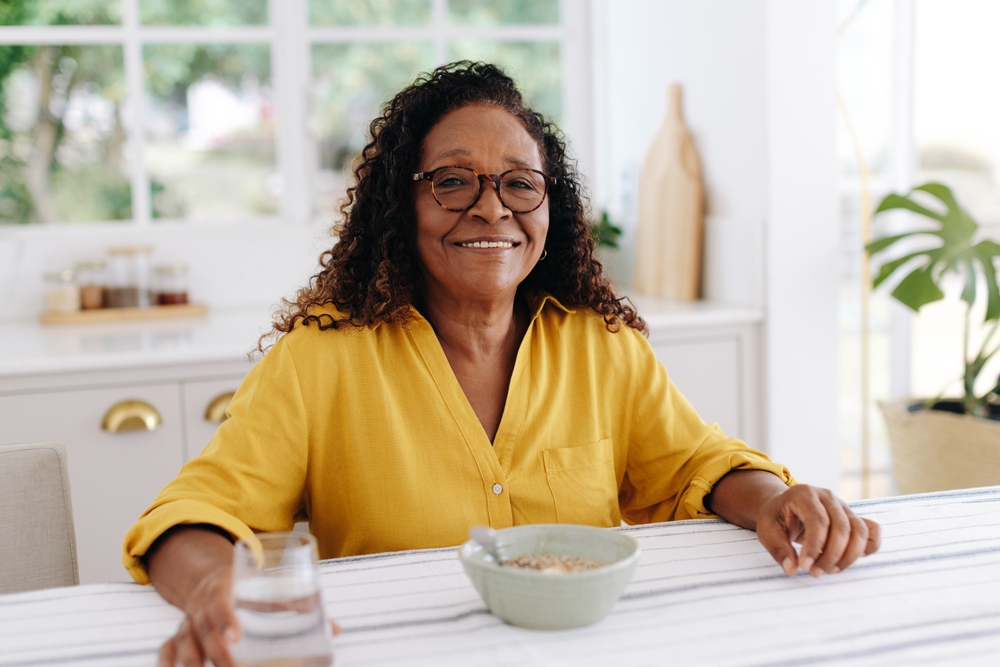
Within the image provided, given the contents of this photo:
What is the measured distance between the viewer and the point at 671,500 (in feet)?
4.63

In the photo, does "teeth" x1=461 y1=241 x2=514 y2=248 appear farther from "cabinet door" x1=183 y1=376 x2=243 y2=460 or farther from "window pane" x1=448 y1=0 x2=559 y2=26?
"window pane" x1=448 y1=0 x2=559 y2=26

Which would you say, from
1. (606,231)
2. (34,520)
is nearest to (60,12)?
(606,231)

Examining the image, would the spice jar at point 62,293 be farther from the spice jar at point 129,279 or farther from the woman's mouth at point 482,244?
the woman's mouth at point 482,244

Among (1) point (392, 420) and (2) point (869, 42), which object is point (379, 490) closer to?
(1) point (392, 420)

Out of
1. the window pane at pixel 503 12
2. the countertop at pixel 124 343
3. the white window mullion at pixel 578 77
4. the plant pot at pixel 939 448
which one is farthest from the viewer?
the white window mullion at pixel 578 77

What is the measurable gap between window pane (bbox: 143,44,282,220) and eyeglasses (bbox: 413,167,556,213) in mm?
1711

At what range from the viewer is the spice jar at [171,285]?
2.67m

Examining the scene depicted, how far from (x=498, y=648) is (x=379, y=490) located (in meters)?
0.47

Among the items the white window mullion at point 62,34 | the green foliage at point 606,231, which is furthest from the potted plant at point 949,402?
the white window mullion at point 62,34

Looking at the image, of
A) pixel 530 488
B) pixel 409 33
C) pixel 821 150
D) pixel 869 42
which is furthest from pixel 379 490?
pixel 869 42

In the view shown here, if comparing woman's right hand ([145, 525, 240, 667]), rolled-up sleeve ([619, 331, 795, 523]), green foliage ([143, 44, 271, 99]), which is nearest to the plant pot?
rolled-up sleeve ([619, 331, 795, 523])

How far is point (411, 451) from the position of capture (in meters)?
1.28

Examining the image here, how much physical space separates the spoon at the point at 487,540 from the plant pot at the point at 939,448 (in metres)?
1.74

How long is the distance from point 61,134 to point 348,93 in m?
0.84
